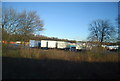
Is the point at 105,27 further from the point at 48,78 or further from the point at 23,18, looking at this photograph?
the point at 48,78

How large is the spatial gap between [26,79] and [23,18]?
2189cm

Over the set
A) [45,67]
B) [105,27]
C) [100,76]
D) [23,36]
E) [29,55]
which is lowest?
[100,76]

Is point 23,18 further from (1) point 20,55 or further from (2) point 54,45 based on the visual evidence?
(1) point 20,55

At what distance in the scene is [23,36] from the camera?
80.6 feet

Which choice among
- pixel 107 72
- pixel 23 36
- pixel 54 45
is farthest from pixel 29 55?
pixel 54 45

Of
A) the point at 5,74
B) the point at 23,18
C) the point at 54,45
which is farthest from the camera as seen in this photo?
the point at 54,45

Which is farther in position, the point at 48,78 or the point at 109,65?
the point at 109,65

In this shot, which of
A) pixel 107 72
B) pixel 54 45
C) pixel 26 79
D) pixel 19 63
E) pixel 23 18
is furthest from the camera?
pixel 54 45

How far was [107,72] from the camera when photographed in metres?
5.66

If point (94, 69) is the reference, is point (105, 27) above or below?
above

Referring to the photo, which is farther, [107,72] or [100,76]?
[107,72]

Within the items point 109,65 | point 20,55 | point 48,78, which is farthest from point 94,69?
point 20,55

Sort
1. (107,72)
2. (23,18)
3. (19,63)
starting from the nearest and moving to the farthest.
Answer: (107,72), (19,63), (23,18)

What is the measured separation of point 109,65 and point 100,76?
1.78 metres
